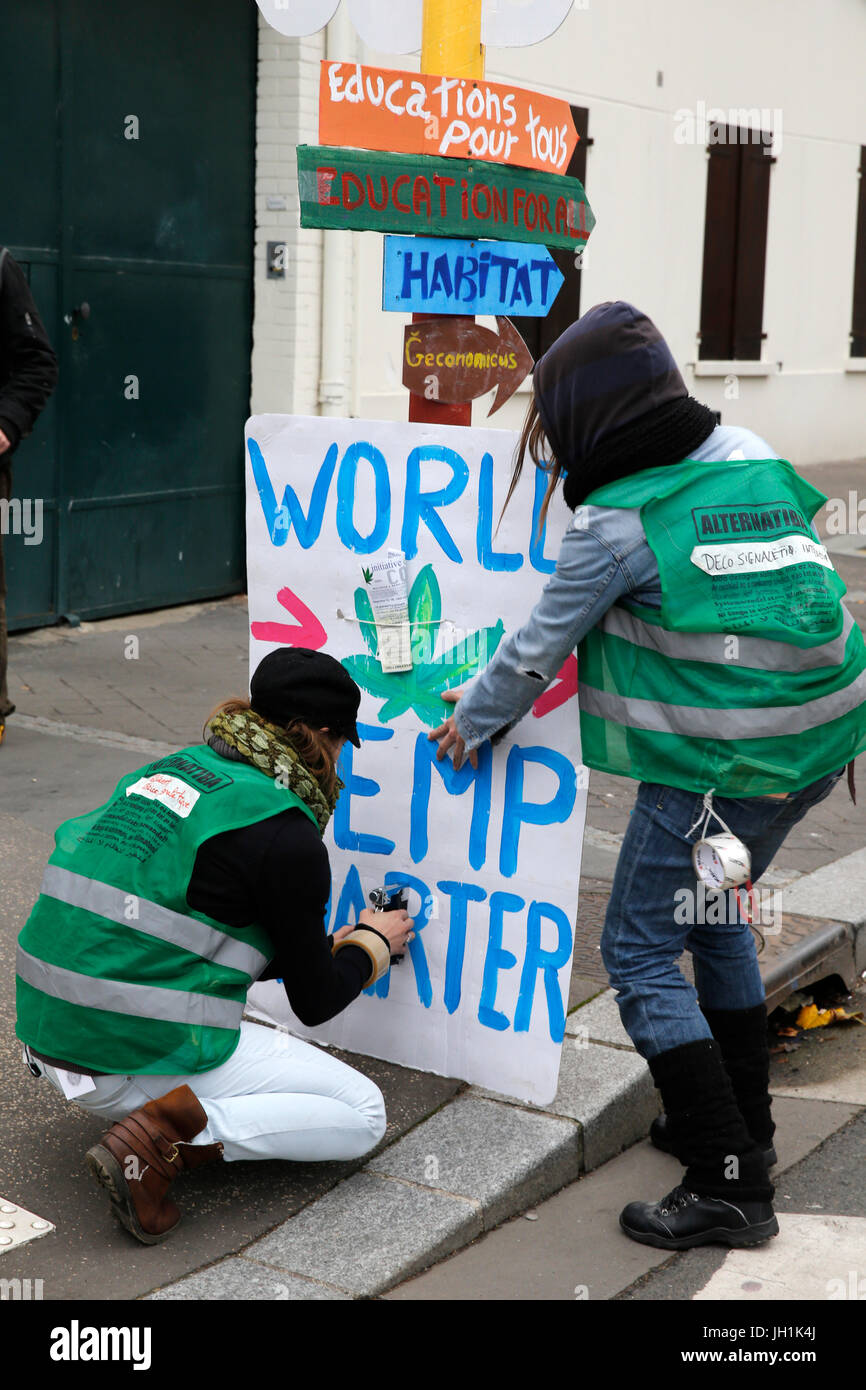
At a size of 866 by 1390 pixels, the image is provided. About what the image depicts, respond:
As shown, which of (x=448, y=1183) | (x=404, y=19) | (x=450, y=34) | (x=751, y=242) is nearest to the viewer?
(x=448, y=1183)

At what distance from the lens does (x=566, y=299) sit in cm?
1184

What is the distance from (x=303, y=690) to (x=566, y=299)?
9213mm

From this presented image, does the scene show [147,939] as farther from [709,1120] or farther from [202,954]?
[709,1120]

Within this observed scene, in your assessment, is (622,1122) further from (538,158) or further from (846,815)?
(846,815)

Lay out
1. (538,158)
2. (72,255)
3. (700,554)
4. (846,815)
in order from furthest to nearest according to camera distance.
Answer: (72,255)
(846,815)
(538,158)
(700,554)

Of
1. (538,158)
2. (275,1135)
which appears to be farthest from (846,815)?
(275,1135)

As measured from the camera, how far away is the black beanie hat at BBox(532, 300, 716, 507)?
2936 millimetres

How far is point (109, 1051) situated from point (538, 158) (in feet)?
7.40

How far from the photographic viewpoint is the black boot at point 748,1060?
334 cm

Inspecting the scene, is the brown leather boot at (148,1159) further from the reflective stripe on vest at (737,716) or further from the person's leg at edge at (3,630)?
the person's leg at edge at (3,630)

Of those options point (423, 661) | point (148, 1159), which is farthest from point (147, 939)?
point (423, 661)

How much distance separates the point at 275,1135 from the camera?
3.16 meters

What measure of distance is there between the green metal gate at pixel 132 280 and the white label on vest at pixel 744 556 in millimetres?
5416

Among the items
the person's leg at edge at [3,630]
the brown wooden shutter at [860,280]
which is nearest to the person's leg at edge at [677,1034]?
the person's leg at edge at [3,630]
